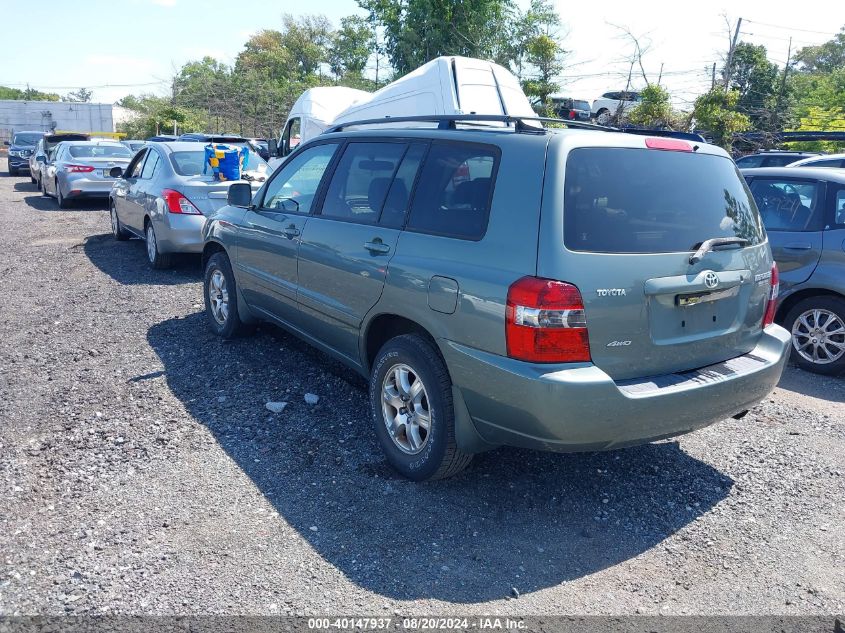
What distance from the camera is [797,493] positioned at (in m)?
3.95

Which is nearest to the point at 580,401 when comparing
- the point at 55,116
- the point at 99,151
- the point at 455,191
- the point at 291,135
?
the point at 455,191

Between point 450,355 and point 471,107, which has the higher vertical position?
point 471,107

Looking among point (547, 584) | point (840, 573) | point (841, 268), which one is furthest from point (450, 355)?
point (841, 268)

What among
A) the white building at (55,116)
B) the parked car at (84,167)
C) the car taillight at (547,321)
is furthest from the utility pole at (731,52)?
the white building at (55,116)

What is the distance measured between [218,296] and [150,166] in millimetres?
4272

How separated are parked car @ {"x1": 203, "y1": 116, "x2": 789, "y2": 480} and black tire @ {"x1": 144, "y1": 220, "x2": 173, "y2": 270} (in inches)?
204

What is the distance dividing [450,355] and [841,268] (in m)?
4.16

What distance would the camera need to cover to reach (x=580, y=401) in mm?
3055

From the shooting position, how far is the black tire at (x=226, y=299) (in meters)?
5.97

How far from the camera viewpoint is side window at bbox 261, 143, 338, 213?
4.91 metres

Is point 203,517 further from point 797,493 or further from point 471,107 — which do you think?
point 471,107

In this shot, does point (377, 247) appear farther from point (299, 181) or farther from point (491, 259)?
point (299, 181)

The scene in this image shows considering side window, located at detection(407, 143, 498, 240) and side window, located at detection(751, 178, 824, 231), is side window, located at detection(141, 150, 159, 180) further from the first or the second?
side window, located at detection(751, 178, 824, 231)

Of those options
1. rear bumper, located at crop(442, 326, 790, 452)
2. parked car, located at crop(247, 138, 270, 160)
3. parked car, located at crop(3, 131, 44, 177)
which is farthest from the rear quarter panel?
parked car, located at crop(3, 131, 44, 177)
